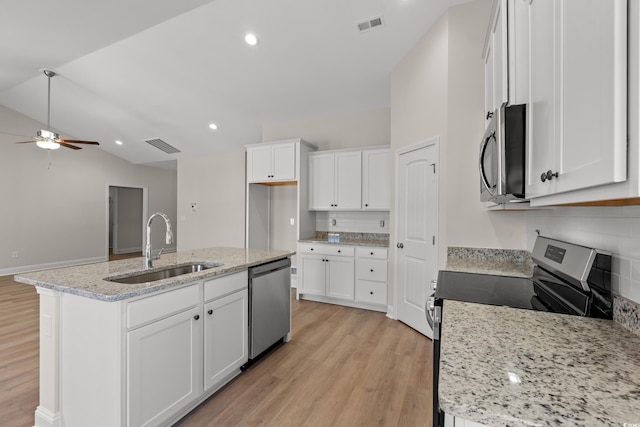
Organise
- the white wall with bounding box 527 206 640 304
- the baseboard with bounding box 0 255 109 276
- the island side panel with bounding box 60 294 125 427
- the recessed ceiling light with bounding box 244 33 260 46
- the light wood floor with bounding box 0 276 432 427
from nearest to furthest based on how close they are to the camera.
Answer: the white wall with bounding box 527 206 640 304 < the island side panel with bounding box 60 294 125 427 < the light wood floor with bounding box 0 276 432 427 < the recessed ceiling light with bounding box 244 33 260 46 < the baseboard with bounding box 0 255 109 276

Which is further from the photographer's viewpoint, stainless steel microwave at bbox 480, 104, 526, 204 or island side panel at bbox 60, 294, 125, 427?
island side panel at bbox 60, 294, 125, 427

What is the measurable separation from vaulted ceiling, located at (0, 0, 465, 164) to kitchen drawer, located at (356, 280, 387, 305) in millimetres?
2676

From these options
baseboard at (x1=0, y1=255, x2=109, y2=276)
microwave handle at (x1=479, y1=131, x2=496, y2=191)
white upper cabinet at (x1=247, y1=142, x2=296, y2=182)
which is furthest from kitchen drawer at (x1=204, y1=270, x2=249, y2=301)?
baseboard at (x1=0, y1=255, x2=109, y2=276)

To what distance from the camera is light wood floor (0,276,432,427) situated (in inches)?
73.2

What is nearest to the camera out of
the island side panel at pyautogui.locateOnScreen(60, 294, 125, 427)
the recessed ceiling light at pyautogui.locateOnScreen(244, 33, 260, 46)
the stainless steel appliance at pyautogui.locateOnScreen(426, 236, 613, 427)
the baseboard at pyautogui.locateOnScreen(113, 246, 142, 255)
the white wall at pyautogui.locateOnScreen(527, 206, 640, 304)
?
the white wall at pyautogui.locateOnScreen(527, 206, 640, 304)

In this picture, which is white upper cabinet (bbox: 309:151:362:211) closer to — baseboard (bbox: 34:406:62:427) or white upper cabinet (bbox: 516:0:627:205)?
white upper cabinet (bbox: 516:0:627:205)

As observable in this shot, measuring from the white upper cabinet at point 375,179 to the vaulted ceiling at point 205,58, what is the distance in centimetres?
90

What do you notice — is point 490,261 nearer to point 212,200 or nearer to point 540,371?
point 540,371

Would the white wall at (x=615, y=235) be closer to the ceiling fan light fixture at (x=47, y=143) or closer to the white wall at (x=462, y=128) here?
the white wall at (x=462, y=128)

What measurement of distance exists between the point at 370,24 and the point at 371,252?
264cm

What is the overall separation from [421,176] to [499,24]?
1664 millimetres

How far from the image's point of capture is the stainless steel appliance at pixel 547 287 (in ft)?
3.52

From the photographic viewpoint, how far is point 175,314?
172 centimetres

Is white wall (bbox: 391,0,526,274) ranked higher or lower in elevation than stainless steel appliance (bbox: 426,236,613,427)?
higher
